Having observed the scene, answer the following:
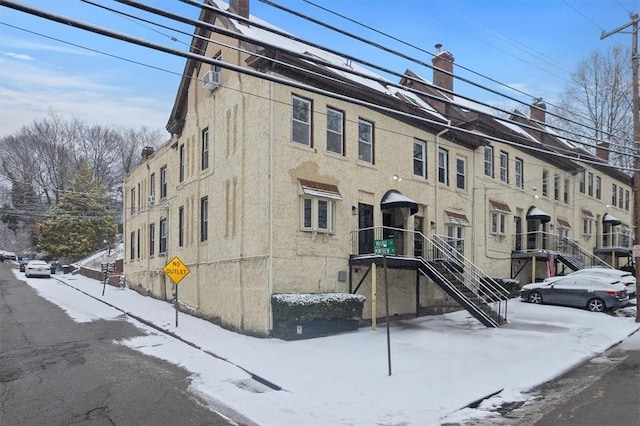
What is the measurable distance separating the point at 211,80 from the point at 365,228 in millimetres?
7691

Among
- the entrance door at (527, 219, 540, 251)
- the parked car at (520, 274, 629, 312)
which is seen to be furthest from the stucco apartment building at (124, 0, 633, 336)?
the parked car at (520, 274, 629, 312)

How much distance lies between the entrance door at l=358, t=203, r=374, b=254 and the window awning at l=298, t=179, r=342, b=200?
1.62 metres

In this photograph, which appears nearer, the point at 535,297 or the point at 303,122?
the point at 303,122

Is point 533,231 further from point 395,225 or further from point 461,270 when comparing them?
point 395,225

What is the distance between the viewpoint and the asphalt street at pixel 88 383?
25.0 ft

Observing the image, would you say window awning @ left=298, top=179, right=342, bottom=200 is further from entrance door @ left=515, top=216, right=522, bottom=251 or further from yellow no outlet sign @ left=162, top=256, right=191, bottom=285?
entrance door @ left=515, top=216, right=522, bottom=251

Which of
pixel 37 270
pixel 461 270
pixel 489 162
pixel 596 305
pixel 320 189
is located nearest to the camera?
pixel 320 189

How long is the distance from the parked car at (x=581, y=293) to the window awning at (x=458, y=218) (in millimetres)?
4200

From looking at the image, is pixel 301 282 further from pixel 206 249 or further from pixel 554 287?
pixel 554 287

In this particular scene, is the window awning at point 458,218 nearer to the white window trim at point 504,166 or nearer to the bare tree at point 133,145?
the white window trim at point 504,166

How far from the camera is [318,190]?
16.0 meters

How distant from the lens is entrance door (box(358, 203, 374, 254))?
17625mm

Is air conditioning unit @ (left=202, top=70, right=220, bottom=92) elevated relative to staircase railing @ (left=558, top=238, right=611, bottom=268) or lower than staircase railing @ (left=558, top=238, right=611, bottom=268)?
elevated

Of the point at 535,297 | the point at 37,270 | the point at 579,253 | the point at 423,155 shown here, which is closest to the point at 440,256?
the point at 423,155
